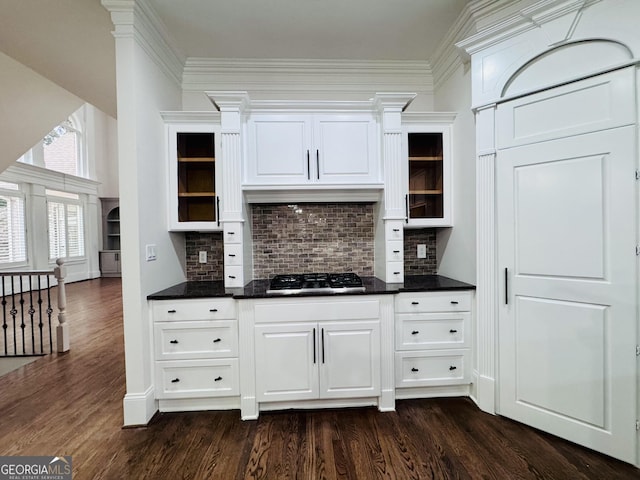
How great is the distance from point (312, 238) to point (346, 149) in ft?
2.93

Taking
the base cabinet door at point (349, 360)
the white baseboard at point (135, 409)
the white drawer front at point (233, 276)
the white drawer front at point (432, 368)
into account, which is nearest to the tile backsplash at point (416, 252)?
the white drawer front at point (432, 368)

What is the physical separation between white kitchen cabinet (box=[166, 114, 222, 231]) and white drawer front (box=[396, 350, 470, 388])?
1891 mm

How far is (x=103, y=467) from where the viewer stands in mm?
1701

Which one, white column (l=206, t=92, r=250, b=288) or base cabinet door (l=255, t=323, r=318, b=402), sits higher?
white column (l=206, t=92, r=250, b=288)

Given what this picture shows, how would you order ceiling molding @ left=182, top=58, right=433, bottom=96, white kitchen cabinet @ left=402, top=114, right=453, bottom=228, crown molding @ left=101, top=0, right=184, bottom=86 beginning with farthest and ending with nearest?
ceiling molding @ left=182, top=58, right=433, bottom=96
white kitchen cabinet @ left=402, top=114, right=453, bottom=228
crown molding @ left=101, top=0, right=184, bottom=86

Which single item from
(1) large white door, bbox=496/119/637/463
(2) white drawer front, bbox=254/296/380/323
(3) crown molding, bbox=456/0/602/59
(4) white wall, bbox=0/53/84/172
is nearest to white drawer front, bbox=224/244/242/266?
(2) white drawer front, bbox=254/296/380/323

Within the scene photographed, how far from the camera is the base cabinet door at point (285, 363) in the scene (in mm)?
2160

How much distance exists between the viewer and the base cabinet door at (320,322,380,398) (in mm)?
2188

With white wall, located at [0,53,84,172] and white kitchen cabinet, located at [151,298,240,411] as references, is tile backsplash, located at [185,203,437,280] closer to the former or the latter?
white kitchen cabinet, located at [151,298,240,411]

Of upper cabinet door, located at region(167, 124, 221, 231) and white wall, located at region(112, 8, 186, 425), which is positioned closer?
white wall, located at region(112, 8, 186, 425)

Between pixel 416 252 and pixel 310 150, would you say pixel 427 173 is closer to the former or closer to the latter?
pixel 416 252

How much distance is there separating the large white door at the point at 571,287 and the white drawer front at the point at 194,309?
6.57 ft

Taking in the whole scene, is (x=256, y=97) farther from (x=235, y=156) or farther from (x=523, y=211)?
(x=523, y=211)

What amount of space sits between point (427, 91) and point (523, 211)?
1.67 m
